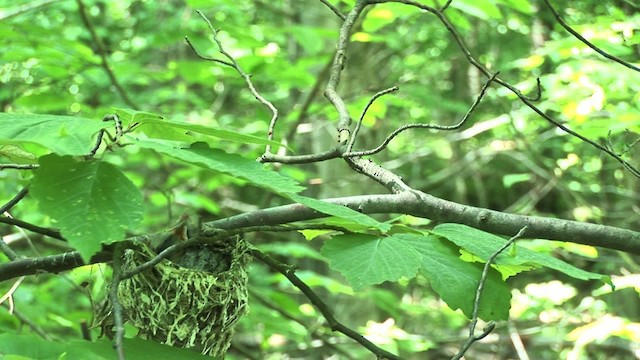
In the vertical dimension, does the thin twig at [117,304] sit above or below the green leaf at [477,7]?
below

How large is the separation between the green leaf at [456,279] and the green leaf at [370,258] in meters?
0.03

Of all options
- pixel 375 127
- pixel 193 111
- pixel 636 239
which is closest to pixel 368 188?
pixel 375 127

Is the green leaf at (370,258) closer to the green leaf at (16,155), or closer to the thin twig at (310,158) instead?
the thin twig at (310,158)

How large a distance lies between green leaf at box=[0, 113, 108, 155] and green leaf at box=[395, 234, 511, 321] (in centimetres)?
50

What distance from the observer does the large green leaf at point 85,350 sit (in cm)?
98

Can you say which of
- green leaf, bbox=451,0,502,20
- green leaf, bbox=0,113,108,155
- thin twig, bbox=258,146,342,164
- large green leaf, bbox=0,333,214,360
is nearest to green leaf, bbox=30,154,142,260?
green leaf, bbox=0,113,108,155

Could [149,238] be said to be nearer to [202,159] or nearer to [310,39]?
[202,159]

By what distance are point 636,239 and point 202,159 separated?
A: 0.74 metres

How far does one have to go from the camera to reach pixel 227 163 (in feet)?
3.04

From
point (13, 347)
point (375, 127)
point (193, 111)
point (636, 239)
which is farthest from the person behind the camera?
Result: point (375, 127)

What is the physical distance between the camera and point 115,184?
2.98 ft

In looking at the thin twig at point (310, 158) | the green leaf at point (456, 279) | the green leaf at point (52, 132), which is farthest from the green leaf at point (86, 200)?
the green leaf at point (456, 279)

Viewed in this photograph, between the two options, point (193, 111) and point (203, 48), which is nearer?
point (203, 48)

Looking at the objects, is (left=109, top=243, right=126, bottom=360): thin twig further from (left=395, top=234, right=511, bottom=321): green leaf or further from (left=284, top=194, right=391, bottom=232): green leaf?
(left=395, top=234, right=511, bottom=321): green leaf
